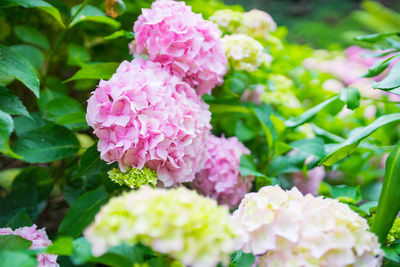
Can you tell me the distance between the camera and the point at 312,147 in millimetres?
948

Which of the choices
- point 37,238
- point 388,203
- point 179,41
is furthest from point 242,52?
point 37,238

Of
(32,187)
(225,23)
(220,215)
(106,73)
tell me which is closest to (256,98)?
(225,23)

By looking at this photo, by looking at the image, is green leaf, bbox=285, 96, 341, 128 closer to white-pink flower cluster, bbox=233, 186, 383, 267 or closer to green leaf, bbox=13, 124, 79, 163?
white-pink flower cluster, bbox=233, 186, 383, 267

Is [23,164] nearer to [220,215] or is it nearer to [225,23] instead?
[225,23]

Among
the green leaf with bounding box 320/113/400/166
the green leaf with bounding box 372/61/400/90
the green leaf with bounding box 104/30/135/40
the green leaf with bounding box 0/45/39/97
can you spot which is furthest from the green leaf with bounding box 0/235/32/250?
the green leaf with bounding box 372/61/400/90

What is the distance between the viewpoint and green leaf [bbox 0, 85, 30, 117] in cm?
75

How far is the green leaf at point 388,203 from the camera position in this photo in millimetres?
668

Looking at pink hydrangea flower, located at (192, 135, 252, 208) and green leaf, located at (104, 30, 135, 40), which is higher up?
green leaf, located at (104, 30, 135, 40)

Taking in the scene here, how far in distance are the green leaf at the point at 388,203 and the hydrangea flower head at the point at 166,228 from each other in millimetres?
349

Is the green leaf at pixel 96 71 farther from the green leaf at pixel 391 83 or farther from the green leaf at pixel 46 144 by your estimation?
the green leaf at pixel 391 83

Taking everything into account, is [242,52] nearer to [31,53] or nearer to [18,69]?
[18,69]

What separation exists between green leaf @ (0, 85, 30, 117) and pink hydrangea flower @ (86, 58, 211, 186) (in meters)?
0.15

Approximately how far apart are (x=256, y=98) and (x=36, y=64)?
722mm

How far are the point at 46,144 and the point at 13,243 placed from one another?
11.8 inches
